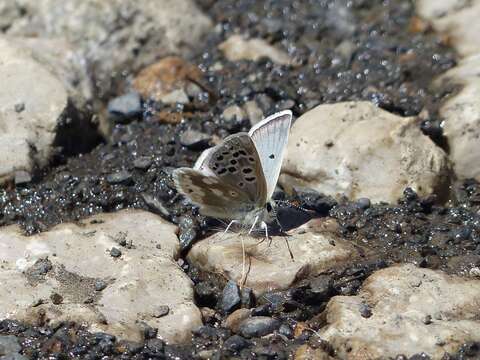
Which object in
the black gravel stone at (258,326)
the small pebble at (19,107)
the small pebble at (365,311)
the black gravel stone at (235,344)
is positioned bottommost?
the black gravel stone at (235,344)

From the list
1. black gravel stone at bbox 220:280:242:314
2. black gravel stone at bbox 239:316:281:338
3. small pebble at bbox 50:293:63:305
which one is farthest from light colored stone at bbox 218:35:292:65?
small pebble at bbox 50:293:63:305

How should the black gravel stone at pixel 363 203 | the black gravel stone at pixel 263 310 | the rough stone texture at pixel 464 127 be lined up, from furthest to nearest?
the rough stone texture at pixel 464 127
the black gravel stone at pixel 363 203
the black gravel stone at pixel 263 310

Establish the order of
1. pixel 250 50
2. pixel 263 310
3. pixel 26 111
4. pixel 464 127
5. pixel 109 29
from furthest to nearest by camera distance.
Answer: pixel 250 50 → pixel 109 29 → pixel 464 127 → pixel 26 111 → pixel 263 310

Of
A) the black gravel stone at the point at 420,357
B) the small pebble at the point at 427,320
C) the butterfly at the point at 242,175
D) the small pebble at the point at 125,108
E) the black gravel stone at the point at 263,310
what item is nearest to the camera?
the black gravel stone at the point at 420,357

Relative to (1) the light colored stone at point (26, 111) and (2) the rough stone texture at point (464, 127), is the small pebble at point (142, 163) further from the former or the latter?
(2) the rough stone texture at point (464, 127)

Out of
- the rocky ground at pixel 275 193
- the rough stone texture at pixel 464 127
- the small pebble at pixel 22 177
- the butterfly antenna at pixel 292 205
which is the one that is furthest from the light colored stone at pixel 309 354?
the small pebble at pixel 22 177

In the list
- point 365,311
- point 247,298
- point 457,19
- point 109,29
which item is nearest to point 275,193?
point 247,298

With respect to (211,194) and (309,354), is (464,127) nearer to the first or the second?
(211,194)

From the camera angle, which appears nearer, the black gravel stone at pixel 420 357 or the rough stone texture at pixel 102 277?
the black gravel stone at pixel 420 357
